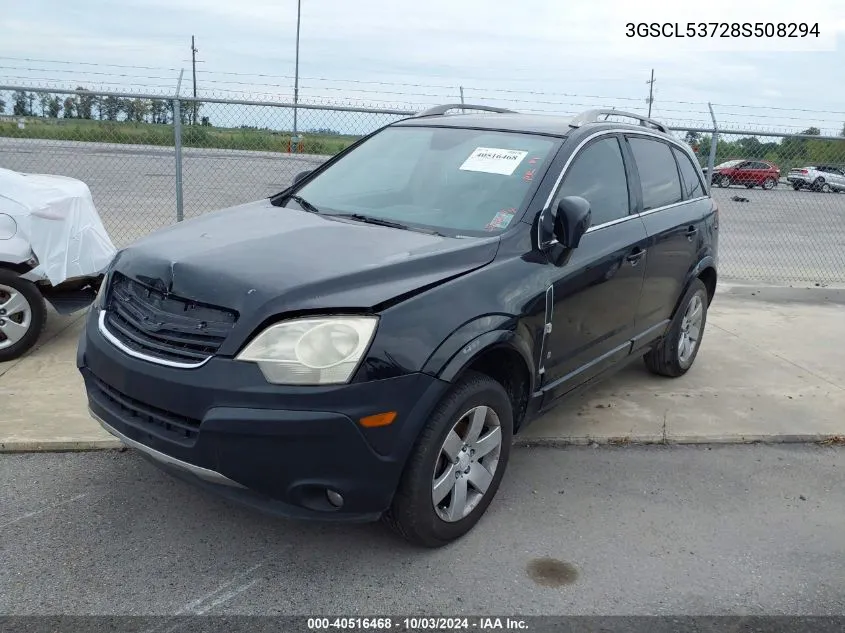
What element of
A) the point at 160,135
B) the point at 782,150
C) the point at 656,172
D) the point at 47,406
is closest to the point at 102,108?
the point at 160,135

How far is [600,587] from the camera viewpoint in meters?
3.02

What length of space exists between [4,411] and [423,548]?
2739mm

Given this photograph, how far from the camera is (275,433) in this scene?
103 inches

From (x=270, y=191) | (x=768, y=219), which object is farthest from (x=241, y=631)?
(x=768, y=219)

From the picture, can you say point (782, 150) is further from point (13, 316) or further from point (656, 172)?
point (13, 316)

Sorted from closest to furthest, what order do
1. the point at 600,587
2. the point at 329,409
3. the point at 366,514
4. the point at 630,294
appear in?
the point at 329,409 < the point at 366,514 < the point at 600,587 < the point at 630,294

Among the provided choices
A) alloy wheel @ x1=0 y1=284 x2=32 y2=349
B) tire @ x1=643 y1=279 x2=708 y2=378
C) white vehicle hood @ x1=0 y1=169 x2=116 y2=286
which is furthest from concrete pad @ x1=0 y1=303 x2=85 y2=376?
tire @ x1=643 y1=279 x2=708 y2=378

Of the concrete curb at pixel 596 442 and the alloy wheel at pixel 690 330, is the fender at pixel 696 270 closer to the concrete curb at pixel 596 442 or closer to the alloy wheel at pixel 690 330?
the alloy wheel at pixel 690 330

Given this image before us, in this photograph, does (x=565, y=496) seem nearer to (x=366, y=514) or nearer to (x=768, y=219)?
(x=366, y=514)

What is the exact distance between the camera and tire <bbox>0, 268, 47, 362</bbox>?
507cm

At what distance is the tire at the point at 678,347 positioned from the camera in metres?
5.25

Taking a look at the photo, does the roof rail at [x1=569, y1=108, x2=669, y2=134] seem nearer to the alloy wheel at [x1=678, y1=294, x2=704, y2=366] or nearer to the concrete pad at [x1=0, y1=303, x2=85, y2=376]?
the alloy wheel at [x1=678, y1=294, x2=704, y2=366]

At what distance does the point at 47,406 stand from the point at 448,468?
107 inches

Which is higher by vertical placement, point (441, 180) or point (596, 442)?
point (441, 180)
